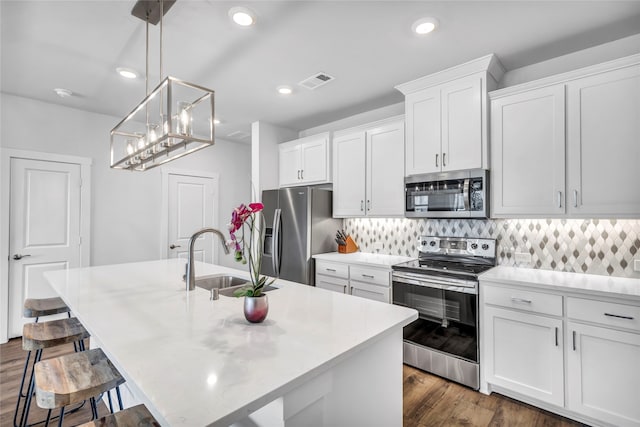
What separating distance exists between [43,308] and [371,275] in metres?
2.57

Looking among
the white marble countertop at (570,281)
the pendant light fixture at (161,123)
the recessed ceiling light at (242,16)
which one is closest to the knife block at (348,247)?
the white marble countertop at (570,281)

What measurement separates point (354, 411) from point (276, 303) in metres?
0.64

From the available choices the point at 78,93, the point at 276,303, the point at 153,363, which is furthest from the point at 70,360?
the point at 78,93

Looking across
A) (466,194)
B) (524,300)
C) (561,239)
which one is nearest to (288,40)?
(466,194)

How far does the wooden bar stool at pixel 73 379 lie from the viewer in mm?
1150

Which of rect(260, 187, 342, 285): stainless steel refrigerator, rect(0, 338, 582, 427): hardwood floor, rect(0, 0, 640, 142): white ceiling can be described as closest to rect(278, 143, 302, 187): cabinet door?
rect(260, 187, 342, 285): stainless steel refrigerator

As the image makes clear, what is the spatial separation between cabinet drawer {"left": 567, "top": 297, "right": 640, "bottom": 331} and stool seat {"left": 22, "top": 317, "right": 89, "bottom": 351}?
3030 millimetres

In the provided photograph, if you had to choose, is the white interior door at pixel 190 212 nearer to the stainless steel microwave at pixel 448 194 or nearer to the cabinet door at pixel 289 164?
the cabinet door at pixel 289 164

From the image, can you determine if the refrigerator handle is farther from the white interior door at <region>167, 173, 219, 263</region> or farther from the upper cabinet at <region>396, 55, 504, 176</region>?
the white interior door at <region>167, 173, 219, 263</region>

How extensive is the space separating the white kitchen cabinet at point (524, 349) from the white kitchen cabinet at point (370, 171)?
1268 millimetres

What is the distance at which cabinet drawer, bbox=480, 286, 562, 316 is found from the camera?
2.08 metres

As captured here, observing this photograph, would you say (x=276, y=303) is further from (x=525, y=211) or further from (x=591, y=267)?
(x=591, y=267)

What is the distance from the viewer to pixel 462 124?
2.68 meters

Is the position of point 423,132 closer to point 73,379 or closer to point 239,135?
point 73,379
